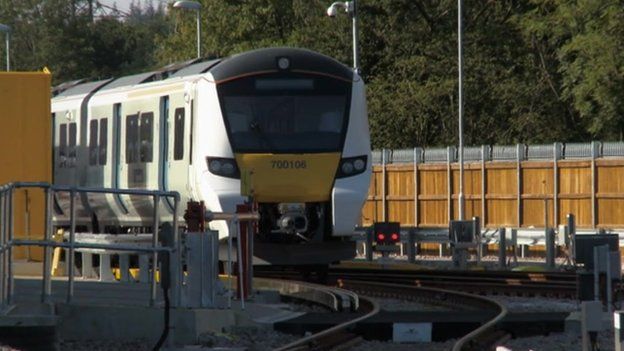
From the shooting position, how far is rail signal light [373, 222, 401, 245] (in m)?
29.9

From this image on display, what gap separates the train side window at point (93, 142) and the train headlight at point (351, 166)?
6.03 meters

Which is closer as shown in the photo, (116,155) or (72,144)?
(116,155)

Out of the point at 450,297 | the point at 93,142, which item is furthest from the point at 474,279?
the point at 93,142

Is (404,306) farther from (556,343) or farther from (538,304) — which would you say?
(556,343)

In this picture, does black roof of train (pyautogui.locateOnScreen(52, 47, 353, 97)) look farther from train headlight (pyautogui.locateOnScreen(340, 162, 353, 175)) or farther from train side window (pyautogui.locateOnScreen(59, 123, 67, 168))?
train side window (pyautogui.locateOnScreen(59, 123, 67, 168))

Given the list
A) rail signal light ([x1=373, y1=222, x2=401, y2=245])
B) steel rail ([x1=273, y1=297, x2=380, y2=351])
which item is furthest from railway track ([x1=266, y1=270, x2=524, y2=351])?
rail signal light ([x1=373, y1=222, x2=401, y2=245])

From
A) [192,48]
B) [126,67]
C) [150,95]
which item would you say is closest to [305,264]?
[150,95]

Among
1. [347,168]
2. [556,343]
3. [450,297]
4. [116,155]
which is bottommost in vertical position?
[556,343]

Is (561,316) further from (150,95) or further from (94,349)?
(150,95)

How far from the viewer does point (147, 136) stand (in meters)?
26.1

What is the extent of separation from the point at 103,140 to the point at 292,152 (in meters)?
5.49

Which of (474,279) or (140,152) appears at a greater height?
(140,152)

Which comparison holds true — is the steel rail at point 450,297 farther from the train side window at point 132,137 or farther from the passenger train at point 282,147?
the train side window at point 132,137

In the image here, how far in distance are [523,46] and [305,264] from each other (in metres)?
37.2
